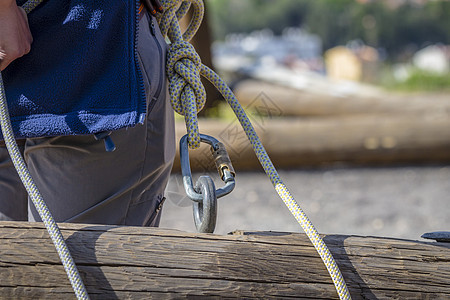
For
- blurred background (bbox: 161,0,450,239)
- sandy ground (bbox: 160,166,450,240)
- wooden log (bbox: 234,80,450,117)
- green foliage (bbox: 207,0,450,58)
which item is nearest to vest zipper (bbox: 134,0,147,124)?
blurred background (bbox: 161,0,450,239)

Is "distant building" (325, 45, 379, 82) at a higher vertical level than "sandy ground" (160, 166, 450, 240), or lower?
higher

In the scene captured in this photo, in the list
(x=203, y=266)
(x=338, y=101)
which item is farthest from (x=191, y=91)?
(x=338, y=101)

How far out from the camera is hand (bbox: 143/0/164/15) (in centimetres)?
117

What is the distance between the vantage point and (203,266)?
2.94ft

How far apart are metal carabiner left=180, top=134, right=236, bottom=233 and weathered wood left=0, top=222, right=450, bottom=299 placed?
1.2 inches

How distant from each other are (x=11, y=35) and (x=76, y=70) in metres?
0.12

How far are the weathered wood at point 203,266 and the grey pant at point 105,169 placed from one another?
17 centimetres

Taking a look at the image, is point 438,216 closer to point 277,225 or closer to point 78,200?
point 277,225

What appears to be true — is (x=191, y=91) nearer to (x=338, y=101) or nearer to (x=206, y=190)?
(x=206, y=190)

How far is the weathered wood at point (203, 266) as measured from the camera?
2.86 ft

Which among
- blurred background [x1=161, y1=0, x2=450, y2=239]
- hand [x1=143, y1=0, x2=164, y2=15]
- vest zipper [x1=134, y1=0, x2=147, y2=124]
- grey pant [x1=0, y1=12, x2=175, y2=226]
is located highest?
blurred background [x1=161, y1=0, x2=450, y2=239]

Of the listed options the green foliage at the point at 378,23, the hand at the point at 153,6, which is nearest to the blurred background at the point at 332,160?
the hand at the point at 153,6

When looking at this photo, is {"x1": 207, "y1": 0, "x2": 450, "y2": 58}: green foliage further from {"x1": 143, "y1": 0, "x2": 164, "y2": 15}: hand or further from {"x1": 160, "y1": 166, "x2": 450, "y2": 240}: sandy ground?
{"x1": 143, "y1": 0, "x2": 164, "y2": 15}: hand

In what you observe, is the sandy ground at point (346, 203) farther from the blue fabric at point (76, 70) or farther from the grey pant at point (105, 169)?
the blue fabric at point (76, 70)
